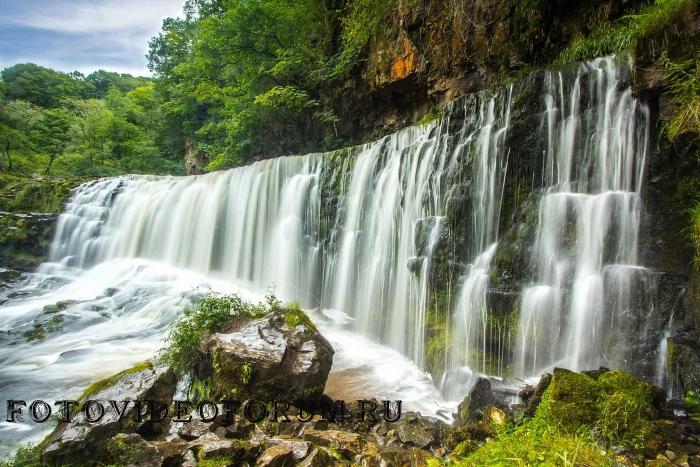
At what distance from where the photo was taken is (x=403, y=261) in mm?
8258

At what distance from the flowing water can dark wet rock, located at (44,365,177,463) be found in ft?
4.70

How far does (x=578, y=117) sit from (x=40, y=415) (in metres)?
9.05

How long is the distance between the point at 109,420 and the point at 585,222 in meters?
6.30

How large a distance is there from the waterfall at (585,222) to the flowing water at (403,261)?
18 millimetres

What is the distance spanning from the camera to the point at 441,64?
11.1m

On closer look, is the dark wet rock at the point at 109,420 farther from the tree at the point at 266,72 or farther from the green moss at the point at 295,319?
the tree at the point at 266,72

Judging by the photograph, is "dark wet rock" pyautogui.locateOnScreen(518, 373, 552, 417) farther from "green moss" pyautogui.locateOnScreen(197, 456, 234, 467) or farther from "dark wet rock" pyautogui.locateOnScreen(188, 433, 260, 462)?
"green moss" pyautogui.locateOnScreen(197, 456, 234, 467)

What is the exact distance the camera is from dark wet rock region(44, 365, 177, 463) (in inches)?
139

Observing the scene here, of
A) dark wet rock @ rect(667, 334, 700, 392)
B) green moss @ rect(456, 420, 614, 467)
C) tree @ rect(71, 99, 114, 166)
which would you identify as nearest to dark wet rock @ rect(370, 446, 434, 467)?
green moss @ rect(456, 420, 614, 467)

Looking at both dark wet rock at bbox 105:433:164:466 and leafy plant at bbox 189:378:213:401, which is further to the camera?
leafy plant at bbox 189:378:213:401

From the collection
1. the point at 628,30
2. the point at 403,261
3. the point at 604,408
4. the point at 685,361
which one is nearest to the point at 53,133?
the point at 403,261

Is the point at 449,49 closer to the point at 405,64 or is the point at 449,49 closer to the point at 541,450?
the point at 405,64

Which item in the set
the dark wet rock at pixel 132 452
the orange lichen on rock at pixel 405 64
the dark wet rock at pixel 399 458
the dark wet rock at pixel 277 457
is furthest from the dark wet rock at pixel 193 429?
the orange lichen on rock at pixel 405 64

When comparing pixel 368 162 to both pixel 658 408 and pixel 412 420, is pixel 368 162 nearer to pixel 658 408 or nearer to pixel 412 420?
pixel 412 420
